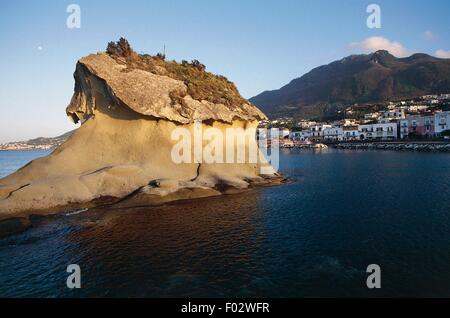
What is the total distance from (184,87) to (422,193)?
30.4 metres

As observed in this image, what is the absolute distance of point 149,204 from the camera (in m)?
31.6

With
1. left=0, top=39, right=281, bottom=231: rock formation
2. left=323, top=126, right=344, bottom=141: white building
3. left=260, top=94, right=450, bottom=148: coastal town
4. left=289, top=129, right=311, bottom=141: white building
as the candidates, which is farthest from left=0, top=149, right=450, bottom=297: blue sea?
left=289, top=129, right=311, bottom=141: white building

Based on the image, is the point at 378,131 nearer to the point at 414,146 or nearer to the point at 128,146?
the point at 414,146

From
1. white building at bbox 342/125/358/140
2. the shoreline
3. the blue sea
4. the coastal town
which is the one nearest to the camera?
the blue sea

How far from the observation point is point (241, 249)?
65.2 feet

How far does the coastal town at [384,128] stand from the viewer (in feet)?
393

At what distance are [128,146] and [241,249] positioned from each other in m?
24.0

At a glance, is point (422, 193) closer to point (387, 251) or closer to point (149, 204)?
point (387, 251)

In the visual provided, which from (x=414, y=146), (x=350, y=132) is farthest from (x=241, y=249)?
(x=350, y=132)

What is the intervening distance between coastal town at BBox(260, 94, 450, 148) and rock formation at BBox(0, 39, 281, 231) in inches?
4012

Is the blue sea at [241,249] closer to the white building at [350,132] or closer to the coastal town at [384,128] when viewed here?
the coastal town at [384,128]

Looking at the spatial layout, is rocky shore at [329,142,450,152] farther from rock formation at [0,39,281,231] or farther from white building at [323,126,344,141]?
rock formation at [0,39,281,231]

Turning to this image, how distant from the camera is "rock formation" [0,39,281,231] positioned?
106ft

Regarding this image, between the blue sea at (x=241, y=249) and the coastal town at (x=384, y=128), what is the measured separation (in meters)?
105
